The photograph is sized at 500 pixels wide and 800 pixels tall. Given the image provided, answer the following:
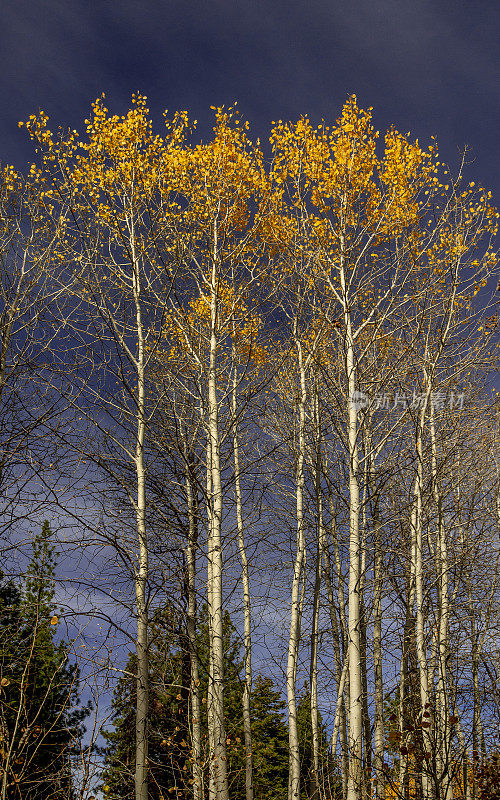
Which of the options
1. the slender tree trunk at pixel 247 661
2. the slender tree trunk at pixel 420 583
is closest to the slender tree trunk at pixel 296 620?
the slender tree trunk at pixel 247 661

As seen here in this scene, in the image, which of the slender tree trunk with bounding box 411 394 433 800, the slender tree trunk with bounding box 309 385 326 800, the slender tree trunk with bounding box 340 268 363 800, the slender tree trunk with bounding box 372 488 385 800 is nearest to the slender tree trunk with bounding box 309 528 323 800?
the slender tree trunk with bounding box 309 385 326 800

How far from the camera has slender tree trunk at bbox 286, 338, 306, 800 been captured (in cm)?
888

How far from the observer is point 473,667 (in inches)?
468

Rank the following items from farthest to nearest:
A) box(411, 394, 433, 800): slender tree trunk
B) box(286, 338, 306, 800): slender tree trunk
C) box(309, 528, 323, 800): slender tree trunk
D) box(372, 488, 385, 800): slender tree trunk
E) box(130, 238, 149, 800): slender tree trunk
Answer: box(372, 488, 385, 800): slender tree trunk, box(309, 528, 323, 800): slender tree trunk, box(286, 338, 306, 800): slender tree trunk, box(411, 394, 433, 800): slender tree trunk, box(130, 238, 149, 800): slender tree trunk

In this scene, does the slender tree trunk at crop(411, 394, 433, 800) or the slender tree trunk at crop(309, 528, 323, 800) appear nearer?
the slender tree trunk at crop(411, 394, 433, 800)

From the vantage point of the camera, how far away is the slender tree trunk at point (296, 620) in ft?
29.1

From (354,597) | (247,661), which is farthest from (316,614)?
(354,597)

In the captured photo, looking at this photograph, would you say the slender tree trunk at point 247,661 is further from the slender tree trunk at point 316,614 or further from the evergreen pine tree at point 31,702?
the evergreen pine tree at point 31,702

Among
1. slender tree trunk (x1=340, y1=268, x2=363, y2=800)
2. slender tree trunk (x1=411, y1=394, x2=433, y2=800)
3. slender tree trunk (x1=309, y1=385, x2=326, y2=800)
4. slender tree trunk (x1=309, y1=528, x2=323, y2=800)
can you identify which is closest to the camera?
slender tree trunk (x1=340, y1=268, x2=363, y2=800)

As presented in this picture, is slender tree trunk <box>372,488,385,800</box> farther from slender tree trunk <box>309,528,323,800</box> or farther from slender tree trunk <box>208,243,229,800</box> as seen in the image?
slender tree trunk <box>208,243,229,800</box>

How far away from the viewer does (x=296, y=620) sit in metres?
9.49

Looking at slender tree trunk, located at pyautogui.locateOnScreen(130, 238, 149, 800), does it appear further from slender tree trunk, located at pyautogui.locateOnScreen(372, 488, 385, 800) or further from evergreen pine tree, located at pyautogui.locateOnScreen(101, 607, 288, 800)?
slender tree trunk, located at pyautogui.locateOnScreen(372, 488, 385, 800)

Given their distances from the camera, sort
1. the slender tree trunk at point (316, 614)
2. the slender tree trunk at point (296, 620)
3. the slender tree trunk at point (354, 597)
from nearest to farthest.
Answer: the slender tree trunk at point (354, 597) < the slender tree trunk at point (296, 620) < the slender tree trunk at point (316, 614)

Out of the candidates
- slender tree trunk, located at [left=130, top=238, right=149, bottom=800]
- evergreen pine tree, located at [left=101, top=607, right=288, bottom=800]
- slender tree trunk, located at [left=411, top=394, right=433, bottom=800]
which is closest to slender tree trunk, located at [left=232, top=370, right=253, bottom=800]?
evergreen pine tree, located at [left=101, top=607, right=288, bottom=800]
